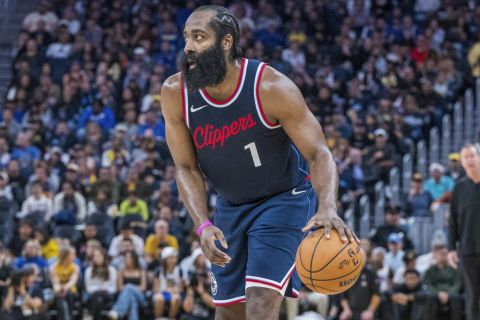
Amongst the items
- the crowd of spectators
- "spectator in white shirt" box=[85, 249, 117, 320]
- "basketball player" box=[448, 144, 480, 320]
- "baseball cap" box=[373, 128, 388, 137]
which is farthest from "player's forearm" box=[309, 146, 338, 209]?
"baseball cap" box=[373, 128, 388, 137]

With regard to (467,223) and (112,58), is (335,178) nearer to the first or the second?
(467,223)

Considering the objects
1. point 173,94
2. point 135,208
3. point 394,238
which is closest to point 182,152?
point 173,94

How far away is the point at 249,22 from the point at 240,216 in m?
16.3

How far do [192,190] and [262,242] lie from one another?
1.89ft

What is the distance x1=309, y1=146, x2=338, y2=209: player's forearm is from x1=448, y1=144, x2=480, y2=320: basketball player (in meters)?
3.93

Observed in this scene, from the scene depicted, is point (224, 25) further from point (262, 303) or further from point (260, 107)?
point (262, 303)

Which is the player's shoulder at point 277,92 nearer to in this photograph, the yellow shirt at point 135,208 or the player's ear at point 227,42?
the player's ear at point 227,42

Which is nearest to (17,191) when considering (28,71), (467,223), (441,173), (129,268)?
(129,268)

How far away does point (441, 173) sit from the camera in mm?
15758

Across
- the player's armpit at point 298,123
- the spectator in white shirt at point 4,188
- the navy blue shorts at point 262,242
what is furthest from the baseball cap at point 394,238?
the player's armpit at point 298,123

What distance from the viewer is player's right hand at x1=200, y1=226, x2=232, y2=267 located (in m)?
5.63

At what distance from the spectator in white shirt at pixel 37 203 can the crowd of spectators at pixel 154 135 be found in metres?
0.02

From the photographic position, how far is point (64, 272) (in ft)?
46.4

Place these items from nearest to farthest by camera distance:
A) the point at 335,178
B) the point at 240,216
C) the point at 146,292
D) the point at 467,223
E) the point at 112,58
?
the point at 335,178 → the point at 240,216 → the point at 467,223 → the point at 146,292 → the point at 112,58
